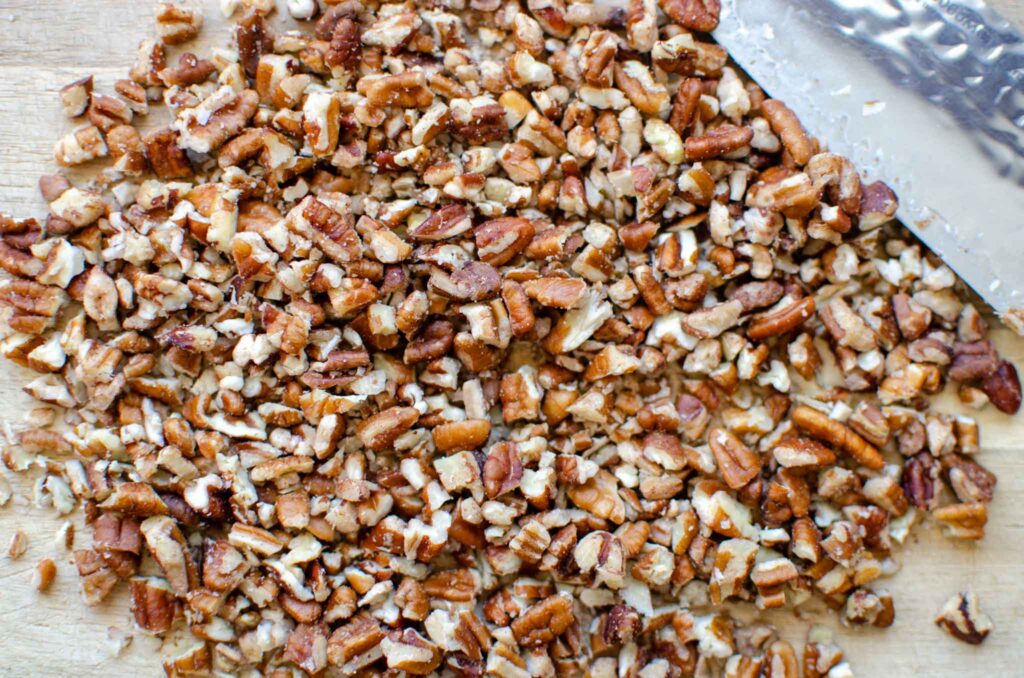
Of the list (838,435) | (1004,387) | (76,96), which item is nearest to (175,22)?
(76,96)

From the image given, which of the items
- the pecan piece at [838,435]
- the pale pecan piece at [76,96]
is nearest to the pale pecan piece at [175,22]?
the pale pecan piece at [76,96]

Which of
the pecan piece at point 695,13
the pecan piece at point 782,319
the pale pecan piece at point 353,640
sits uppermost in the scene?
the pecan piece at point 695,13

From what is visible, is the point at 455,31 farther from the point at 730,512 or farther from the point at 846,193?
the point at 730,512

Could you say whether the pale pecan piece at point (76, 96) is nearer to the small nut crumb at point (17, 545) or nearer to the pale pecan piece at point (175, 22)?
the pale pecan piece at point (175, 22)

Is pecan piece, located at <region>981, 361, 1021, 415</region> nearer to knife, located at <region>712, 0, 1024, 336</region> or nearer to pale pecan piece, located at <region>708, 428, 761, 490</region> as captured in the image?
knife, located at <region>712, 0, 1024, 336</region>

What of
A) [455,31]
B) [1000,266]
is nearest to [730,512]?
[1000,266]

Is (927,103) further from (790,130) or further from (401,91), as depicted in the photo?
(401,91)
